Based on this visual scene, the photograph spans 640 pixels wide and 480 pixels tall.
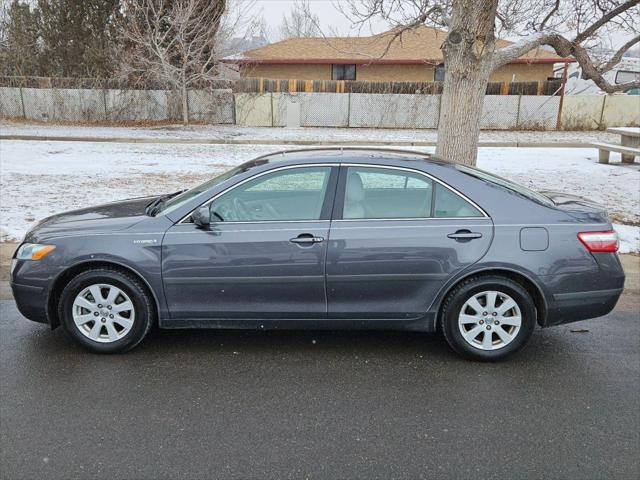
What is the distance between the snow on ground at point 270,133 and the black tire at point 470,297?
15.7 m

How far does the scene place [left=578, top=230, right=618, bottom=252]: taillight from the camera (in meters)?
4.10

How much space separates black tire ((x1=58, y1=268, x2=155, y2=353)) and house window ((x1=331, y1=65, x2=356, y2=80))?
1052 inches

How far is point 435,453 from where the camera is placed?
3119mm

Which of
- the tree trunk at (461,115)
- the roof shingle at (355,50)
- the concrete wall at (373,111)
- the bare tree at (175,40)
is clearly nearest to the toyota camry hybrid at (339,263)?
the tree trunk at (461,115)

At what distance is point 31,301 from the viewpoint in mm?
4191

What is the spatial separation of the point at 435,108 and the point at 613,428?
76.0 feet

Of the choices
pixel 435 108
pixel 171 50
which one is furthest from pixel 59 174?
pixel 435 108

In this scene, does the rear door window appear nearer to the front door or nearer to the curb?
the front door

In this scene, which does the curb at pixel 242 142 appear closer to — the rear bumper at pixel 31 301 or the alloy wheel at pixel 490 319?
the alloy wheel at pixel 490 319

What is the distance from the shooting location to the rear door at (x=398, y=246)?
4.05 metres

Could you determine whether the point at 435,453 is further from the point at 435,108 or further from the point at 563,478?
the point at 435,108

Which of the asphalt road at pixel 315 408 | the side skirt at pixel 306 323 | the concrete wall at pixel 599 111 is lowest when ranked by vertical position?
the asphalt road at pixel 315 408

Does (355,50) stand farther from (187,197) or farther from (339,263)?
(339,263)

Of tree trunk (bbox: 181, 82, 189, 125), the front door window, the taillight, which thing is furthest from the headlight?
tree trunk (bbox: 181, 82, 189, 125)
